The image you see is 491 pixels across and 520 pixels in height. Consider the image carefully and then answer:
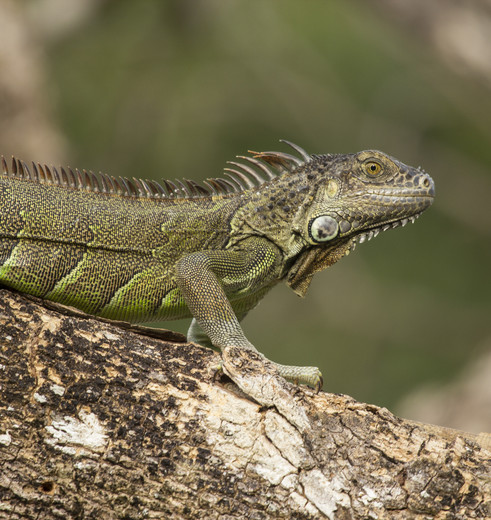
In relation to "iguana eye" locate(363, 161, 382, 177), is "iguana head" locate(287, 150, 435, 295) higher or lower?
lower

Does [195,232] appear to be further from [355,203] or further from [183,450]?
[183,450]

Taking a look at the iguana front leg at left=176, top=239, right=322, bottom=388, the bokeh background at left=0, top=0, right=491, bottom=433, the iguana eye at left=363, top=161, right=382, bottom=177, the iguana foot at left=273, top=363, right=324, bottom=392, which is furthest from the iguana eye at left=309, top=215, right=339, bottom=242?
the bokeh background at left=0, top=0, right=491, bottom=433

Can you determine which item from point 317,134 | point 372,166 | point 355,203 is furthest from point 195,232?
point 317,134

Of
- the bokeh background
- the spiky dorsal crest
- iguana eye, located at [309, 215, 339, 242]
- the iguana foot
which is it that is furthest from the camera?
the bokeh background

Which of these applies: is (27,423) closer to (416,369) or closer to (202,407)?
(202,407)

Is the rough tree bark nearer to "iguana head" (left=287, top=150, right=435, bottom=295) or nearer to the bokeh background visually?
"iguana head" (left=287, top=150, right=435, bottom=295)

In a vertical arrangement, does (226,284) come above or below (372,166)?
below

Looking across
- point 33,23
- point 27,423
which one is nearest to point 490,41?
point 33,23

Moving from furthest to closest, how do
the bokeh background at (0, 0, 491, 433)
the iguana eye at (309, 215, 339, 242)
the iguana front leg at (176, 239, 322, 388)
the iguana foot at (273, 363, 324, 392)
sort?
the bokeh background at (0, 0, 491, 433)
the iguana eye at (309, 215, 339, 242)
the iguana front leg at (176, 239, 322, 388)
the iguana foot at (273, 363, 324, 392)
